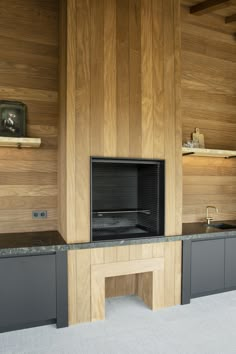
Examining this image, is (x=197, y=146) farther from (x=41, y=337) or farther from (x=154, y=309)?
(x=41, y=337)

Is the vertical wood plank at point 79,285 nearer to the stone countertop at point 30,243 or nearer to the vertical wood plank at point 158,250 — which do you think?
the stone countertop at point 30,243

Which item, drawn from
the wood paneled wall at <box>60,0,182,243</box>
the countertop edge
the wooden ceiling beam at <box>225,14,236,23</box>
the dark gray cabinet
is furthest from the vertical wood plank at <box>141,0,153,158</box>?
the wooden ceiling beam at <box>225,14,236,23</box>

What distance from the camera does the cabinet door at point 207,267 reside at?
2777mm

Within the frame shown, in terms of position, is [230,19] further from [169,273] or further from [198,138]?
[169,273]

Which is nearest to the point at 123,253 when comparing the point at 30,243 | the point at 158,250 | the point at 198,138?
the point at 158,250

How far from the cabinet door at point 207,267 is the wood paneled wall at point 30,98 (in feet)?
5.04

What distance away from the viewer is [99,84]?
2416mm

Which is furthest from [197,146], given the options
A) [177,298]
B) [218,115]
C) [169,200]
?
[177,298]

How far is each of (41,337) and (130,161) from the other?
1.66 m

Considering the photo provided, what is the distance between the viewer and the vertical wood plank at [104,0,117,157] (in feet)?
7.99

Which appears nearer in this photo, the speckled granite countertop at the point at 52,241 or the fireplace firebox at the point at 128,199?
the speckled granite countertop at the point at 52,241

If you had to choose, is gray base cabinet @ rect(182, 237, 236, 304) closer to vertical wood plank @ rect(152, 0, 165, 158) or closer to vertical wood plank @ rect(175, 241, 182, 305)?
vertical wood plank @ rect(175, 241, 182, 305)

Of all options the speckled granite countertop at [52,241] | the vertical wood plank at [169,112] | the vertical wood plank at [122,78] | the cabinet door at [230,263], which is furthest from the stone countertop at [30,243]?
the cabinet door at [230,263]

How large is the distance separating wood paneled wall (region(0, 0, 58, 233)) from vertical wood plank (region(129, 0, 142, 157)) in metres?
0.84
